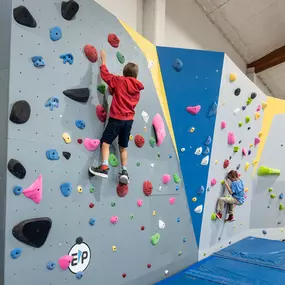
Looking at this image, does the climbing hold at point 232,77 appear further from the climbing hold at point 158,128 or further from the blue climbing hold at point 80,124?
the blue climbing hold at point 80,124

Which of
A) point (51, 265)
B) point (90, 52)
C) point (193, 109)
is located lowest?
point (51, 265)

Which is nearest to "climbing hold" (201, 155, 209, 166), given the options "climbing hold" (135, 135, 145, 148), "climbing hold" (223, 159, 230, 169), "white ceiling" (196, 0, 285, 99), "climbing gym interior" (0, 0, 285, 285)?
"climbing gym interior" (0, 0, 285, 285)

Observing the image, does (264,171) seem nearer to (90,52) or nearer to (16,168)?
(90,52)

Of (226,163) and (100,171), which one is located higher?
(226,163)

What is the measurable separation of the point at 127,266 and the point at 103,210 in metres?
0.61

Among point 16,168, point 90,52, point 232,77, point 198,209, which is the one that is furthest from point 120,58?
point 198,209

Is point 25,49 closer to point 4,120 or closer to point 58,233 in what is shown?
point 4,120

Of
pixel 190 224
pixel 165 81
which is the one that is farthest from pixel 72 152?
pixel 190 224

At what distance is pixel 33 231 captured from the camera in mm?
1984

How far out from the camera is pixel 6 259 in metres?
1.86

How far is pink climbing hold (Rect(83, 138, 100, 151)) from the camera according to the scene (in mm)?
2383

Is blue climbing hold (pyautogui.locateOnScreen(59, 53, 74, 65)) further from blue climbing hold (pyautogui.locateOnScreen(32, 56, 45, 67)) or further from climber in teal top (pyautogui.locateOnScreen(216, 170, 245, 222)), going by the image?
climber in teal top (pyautogui.locateOnScreen(216, 170, 245, 222))

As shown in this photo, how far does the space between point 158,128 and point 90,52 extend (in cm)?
105

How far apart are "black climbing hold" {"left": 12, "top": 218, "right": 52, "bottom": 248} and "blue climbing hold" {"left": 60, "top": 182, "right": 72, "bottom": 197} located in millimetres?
205
